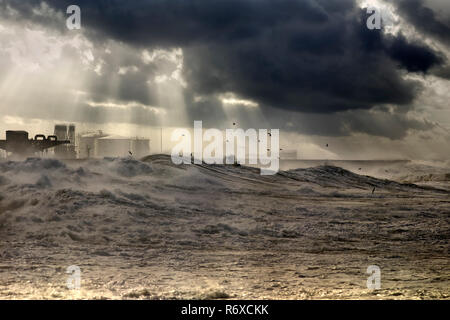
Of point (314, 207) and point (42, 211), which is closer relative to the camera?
point (42, 211)

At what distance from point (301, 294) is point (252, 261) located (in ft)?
11.7

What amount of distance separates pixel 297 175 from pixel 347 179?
5.74 metres

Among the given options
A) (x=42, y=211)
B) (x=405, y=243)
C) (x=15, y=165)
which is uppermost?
(x=15, y=165)

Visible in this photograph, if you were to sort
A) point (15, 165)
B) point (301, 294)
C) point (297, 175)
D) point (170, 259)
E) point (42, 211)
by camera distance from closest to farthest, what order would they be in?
point (301, 294)
point (170, 259)
point (42, 211)
point (15, 165)
point (297, 175)

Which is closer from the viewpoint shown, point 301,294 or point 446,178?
point 301,294

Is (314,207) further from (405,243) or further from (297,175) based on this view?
(297,175)

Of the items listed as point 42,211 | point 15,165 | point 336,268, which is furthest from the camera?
point 15,165

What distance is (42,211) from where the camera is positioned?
16.6 metres

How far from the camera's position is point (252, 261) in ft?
39.4

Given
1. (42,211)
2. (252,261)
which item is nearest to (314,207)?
(252,261)

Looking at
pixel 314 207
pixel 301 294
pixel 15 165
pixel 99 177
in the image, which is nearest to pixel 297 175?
pixel 314 207

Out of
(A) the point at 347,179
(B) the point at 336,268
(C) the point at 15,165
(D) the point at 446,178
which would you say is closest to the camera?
(B) the point at 336,268

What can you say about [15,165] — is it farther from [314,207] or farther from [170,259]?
[314,207]
